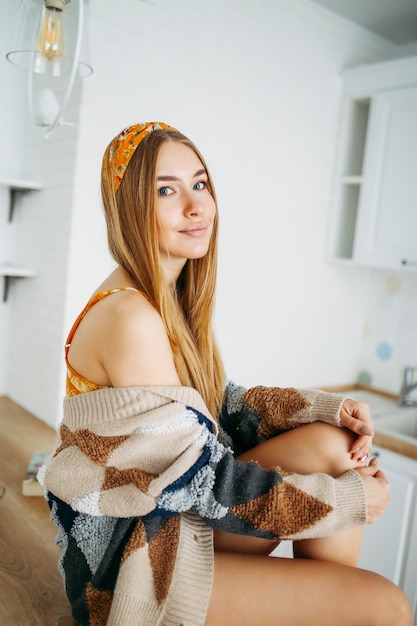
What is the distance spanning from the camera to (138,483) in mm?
952

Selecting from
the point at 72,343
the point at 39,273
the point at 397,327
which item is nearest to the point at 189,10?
the point at 39,273

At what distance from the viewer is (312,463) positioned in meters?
1.11

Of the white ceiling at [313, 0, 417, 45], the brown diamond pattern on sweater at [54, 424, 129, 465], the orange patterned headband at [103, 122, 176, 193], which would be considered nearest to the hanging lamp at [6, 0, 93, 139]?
the orange patterned headband at [103, 122, 176, 193]

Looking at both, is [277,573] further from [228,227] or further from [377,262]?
[377,262]

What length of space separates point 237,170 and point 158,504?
1567 mm

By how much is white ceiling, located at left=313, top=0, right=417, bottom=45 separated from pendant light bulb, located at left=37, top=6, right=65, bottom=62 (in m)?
1.42

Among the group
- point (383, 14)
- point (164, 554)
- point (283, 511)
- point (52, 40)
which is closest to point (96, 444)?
point (164, 554)

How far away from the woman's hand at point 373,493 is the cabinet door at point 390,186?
4.78 ft

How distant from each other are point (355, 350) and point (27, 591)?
7.00ft

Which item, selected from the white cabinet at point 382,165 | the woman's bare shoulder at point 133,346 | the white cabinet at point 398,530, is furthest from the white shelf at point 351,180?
the woman's bare shoulder at point 133,346

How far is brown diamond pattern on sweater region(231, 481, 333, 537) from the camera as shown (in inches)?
37.9

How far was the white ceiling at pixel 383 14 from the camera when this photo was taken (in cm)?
232

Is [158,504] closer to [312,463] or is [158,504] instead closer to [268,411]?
[312,463]

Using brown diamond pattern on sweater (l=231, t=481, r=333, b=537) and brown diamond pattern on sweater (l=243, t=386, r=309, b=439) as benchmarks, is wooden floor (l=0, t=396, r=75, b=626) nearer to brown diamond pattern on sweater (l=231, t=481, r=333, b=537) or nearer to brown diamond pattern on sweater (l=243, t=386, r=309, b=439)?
brown diamond pattern on sweater (l=231, t=481, r=333, b=537)
